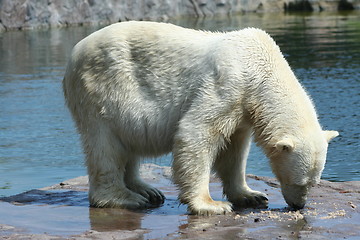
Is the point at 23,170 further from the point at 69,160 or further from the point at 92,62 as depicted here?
the point at 92,62

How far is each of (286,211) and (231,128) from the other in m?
0.70

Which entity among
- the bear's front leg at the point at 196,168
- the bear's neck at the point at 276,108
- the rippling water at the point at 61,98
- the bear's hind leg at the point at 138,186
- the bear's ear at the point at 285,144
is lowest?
the rippling water at the point at 61,98

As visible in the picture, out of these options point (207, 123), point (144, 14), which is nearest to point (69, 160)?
point (207, 123)

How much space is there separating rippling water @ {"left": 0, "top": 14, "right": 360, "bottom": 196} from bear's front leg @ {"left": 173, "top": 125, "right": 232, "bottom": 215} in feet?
4.86

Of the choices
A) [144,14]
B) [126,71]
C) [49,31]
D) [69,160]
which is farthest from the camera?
[144,14]

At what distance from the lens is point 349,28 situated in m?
23.5

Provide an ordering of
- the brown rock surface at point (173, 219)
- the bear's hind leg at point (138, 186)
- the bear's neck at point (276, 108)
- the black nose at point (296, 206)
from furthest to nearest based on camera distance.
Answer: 1. the bear's hind leg at point (138, 186)
2. the black nose at point (296, 206)
3. the bear's neck at point (276, 108)
4. the brown rock surface at point (173, 219)

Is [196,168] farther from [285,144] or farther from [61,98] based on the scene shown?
[61,98]

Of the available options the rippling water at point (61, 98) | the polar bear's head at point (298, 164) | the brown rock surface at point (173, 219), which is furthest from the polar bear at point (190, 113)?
the rippling water at point (61, 98)

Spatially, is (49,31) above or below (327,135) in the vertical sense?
below

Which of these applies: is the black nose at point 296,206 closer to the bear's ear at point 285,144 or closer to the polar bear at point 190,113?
the polar bear at point 190,113

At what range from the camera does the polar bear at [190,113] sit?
506 cm

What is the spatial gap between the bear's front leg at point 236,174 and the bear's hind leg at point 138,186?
50 centimetres

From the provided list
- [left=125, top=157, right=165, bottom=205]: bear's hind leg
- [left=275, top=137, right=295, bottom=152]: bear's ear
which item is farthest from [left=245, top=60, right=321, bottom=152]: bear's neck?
[left=125, top=157, right=165, bottom=205]: bear's hind leg
